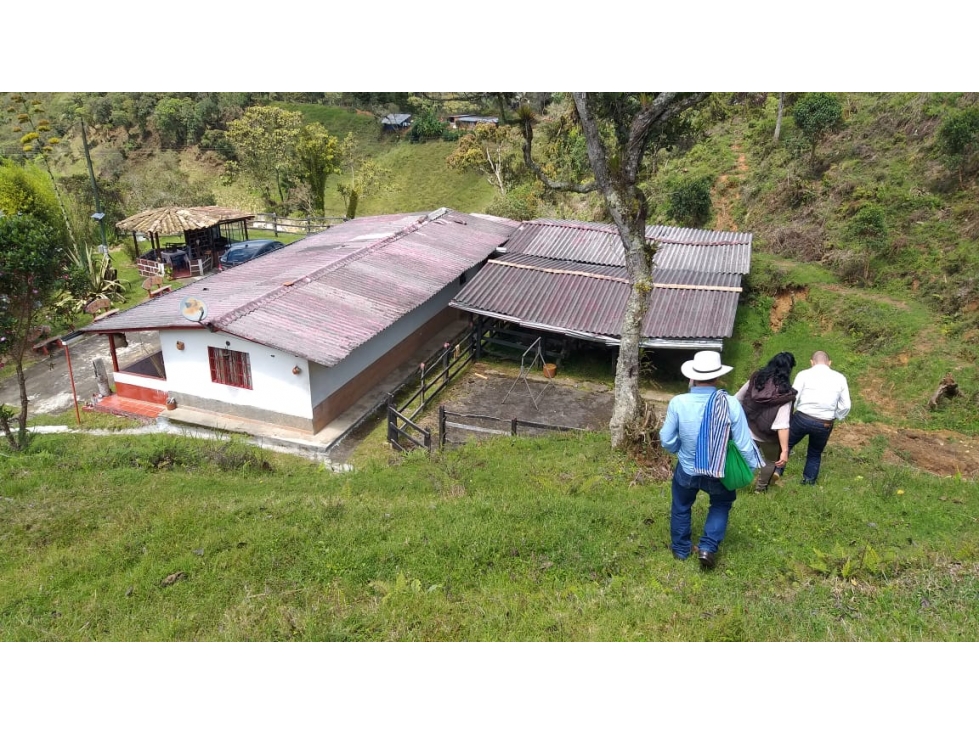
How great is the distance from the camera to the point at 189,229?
26.9 metres

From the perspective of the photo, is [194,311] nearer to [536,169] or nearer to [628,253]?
[536,169]

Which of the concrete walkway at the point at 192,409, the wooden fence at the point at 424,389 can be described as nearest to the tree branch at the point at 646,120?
the wooden fence at the point at 424,389

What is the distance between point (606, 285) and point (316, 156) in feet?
88.6

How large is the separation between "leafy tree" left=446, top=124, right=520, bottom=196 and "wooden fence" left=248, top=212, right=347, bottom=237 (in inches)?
370

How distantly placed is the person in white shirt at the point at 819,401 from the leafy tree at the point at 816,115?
1928 cm

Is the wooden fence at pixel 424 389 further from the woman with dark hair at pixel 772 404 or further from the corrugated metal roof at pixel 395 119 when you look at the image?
the corrugated metal roof at pixel 395 119

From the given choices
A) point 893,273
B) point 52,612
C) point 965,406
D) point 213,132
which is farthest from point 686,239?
point 213,132

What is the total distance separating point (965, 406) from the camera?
13.1m

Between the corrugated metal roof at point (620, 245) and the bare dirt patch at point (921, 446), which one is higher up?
the corrugated metal roof at point (620, 245)

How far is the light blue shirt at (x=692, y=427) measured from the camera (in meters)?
5.61

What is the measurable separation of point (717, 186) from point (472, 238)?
12.0 meters

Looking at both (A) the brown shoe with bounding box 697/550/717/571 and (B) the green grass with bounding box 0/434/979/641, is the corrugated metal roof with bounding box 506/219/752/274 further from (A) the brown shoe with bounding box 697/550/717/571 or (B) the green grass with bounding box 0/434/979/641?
(A) the brown shoe with bounding box 697/550/717/571

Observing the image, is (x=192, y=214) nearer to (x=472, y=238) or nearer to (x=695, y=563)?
(x=472, y=238)

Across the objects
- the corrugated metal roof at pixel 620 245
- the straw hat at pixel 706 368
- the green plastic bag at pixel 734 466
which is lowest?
the corrugated metal roof at pixel 620 245
